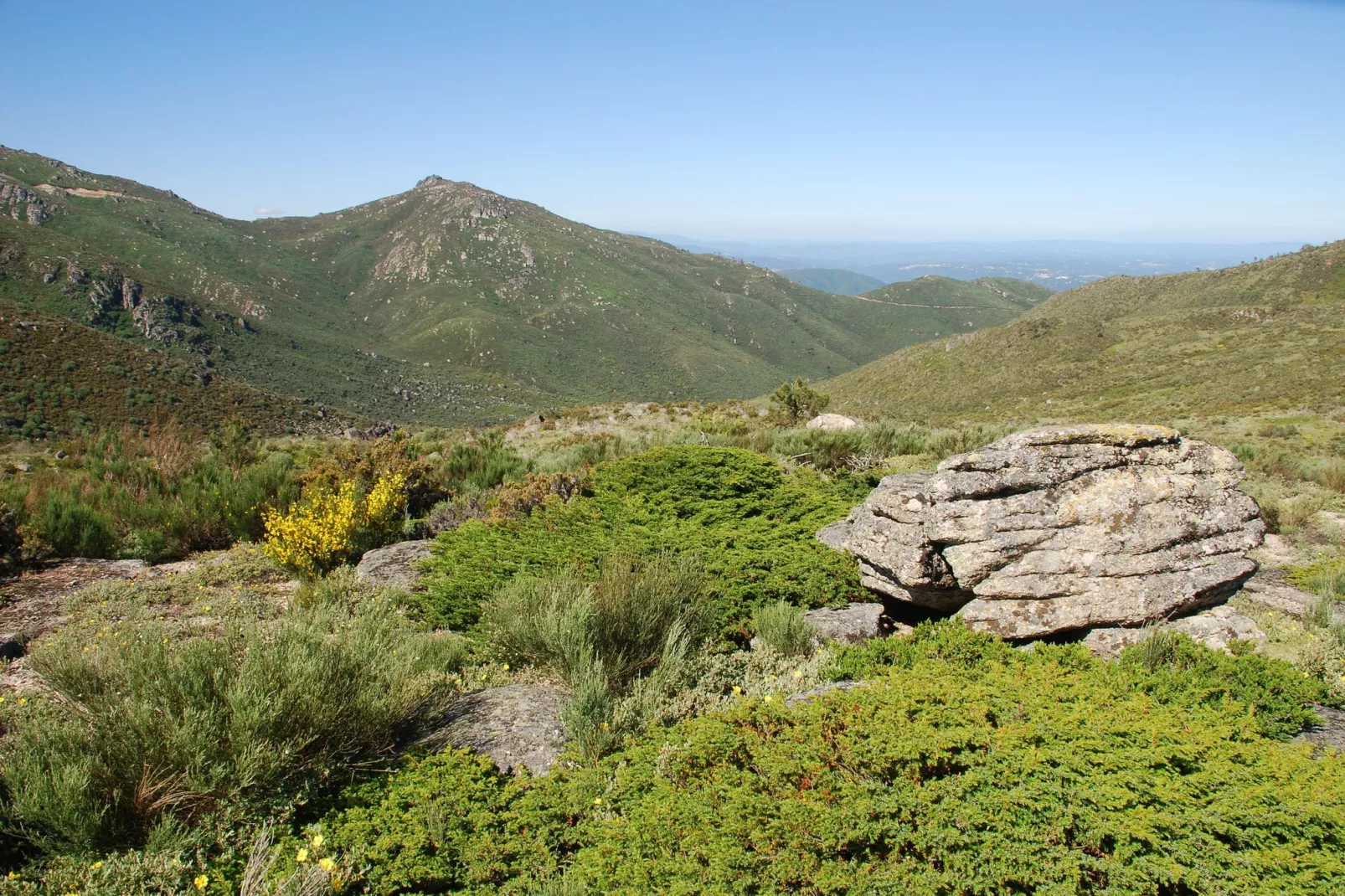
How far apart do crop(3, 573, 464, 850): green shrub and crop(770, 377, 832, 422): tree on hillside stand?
17.7 meters

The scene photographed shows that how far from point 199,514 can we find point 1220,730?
32.1 ft

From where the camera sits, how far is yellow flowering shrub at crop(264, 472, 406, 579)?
275 inches

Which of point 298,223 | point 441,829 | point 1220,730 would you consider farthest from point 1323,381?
point 298,223

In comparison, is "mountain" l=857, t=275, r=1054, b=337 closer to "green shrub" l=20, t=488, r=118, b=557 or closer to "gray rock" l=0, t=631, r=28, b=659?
"green shrub" l=20, t=488, r=118, b=557

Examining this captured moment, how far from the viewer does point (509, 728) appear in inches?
158

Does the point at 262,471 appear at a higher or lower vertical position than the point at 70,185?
lower

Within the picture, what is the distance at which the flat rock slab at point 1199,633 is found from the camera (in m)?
4.77

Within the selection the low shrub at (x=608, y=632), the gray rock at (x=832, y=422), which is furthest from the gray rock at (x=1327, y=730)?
the gray rock at (x=832, y=422)

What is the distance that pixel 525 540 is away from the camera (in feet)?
22.9

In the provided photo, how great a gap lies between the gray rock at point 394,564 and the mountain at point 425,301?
2431 inches

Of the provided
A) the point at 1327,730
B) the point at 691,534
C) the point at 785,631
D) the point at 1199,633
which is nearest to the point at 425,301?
the point at 691,534

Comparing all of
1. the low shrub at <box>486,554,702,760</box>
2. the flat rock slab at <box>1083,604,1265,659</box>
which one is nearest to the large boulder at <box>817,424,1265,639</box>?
the flat rock slab at <box>1083,604,1265,659</box>

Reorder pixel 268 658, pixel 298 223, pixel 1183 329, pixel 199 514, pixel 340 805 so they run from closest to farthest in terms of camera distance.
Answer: pixel 340 805
pixel 268 658
pixel 199 514
pixel 1183 329
pixel 298 223

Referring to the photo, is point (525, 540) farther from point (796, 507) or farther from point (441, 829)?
point (441, 829)
